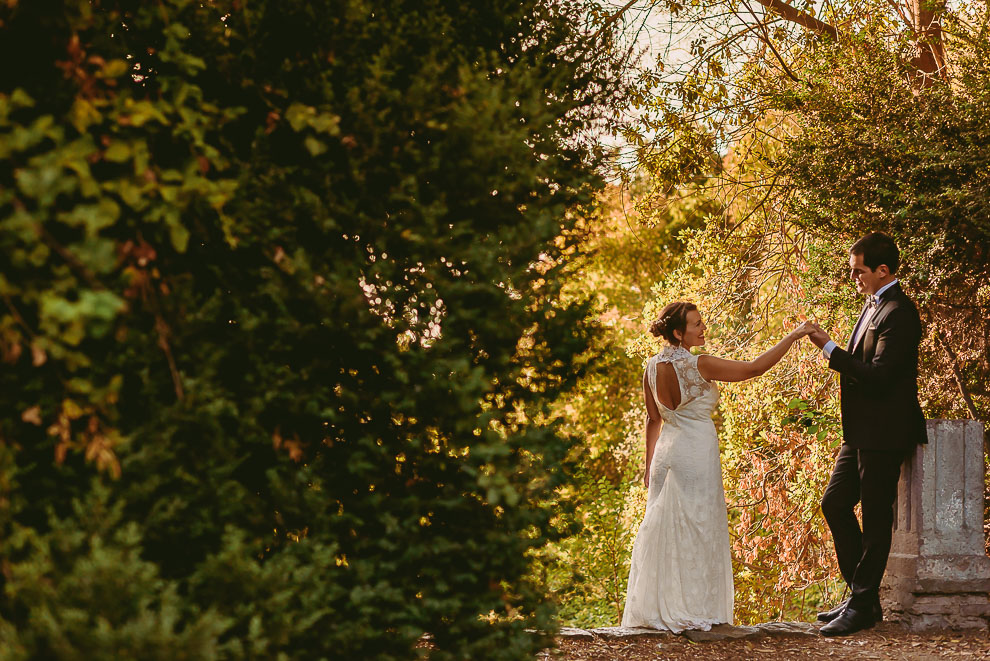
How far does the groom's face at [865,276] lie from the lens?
5.51 meters

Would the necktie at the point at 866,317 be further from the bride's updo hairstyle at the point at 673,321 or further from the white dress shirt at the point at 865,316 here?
the bride's updo hairstyle at the point at 673,321

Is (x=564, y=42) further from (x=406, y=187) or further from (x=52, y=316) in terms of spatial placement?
(x=52, y=316)

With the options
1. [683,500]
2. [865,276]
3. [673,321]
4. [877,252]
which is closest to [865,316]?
[865,276]

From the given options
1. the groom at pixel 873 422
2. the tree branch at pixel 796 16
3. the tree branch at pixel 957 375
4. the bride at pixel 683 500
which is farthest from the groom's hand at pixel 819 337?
the tree branch at pixel 796 16

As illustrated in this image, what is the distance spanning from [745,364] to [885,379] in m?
0.85

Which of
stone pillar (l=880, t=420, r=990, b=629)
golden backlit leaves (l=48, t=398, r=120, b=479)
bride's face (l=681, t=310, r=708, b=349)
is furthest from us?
bride's face (l=681, t=310, r=708, b=349)

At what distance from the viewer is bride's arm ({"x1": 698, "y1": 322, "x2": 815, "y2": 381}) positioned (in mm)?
5434

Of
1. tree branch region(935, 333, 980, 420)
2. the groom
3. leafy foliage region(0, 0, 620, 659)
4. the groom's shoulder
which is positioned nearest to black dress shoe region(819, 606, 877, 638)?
the groom

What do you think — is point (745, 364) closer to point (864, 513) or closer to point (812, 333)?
point (812, 333)

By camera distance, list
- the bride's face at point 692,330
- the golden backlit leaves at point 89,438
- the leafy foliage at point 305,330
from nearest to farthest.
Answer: the golden backlit leaves at point 89,438
the leafy foliage at point 305,330
the bride's face at point 692,330

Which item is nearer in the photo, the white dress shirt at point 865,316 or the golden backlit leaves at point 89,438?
the golden backlit leaves at point 89,438

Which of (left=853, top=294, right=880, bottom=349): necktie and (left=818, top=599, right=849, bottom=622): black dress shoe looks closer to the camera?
(left=853, top=294, right=880, bottom=349): necktie

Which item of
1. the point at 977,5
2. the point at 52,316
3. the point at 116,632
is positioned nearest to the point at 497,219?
the point at 52,316

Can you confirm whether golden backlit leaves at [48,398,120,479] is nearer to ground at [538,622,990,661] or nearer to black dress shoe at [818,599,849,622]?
ground at [538,622,990,661]
